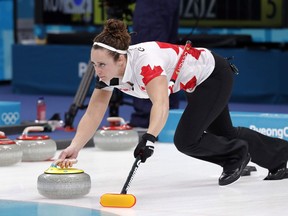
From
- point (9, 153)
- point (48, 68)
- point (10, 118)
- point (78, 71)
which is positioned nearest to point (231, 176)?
point (9, 153)

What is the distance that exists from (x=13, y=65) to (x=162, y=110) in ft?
26.5

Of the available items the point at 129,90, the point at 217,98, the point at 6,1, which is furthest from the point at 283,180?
the point at 6,1

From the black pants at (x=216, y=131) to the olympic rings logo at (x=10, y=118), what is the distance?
345 cm

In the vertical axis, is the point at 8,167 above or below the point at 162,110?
below

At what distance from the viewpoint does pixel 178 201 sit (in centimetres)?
539

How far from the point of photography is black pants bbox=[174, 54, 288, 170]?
5.78 meters

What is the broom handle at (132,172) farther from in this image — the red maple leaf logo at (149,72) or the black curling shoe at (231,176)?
the black curling shoe at (231,176)

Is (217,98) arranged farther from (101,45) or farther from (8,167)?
(8,167)

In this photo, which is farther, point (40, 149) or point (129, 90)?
point (40, 149)

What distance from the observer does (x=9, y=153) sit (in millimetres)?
6684

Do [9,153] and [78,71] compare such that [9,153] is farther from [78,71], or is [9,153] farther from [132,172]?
[78,71]

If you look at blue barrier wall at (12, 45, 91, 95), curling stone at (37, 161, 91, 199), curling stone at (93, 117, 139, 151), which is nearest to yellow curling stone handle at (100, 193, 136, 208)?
curling stone at (37, 161, 91, 199)

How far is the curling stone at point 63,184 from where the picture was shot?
5383mm

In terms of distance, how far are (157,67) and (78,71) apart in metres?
7.25
